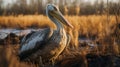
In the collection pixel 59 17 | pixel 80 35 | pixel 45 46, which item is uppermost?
pixel 59 17

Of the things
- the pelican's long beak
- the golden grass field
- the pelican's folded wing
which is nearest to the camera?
the golden grass field

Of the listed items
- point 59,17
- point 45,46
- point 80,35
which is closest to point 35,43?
point 45,46

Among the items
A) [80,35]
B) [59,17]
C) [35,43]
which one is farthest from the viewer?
[80,35]

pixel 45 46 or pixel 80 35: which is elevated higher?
pixel 45 46

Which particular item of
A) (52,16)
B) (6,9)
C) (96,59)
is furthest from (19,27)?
(96,59)

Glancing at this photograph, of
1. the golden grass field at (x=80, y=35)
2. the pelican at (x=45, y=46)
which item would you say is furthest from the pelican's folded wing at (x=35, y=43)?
the golden grass field at (x=80, y=35)

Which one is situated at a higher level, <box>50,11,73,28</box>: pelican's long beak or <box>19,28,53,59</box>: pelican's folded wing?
<box>50,11,73,28</box>: pelican's long beak

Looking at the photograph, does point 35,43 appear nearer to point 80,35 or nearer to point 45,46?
point 45,46

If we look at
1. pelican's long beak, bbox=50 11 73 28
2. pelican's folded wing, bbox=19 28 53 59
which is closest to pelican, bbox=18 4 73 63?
pelican's folded wing, bbox=19 28 53 59

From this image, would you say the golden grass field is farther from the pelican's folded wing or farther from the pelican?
the pelican's folded wing

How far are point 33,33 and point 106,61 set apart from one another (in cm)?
152

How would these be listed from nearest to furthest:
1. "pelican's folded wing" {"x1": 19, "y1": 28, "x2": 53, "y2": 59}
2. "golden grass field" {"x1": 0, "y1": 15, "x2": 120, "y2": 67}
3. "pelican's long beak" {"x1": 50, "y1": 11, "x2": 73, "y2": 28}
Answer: "golden grass field" {"x1": 0, "y1": 15, "x2": 120, "y2": 67}
"pelican's folded wing" {"x1": 19, "y1": 28, "x2": 53, "y2": 59}
"pelican's long beak" {"x1": 50, "y1": 11, "x2": 73, "y2": 28}

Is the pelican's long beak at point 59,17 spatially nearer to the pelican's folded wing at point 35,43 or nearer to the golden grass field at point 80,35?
the golden grass field at point 80,35

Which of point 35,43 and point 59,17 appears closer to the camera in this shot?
point 35,43
